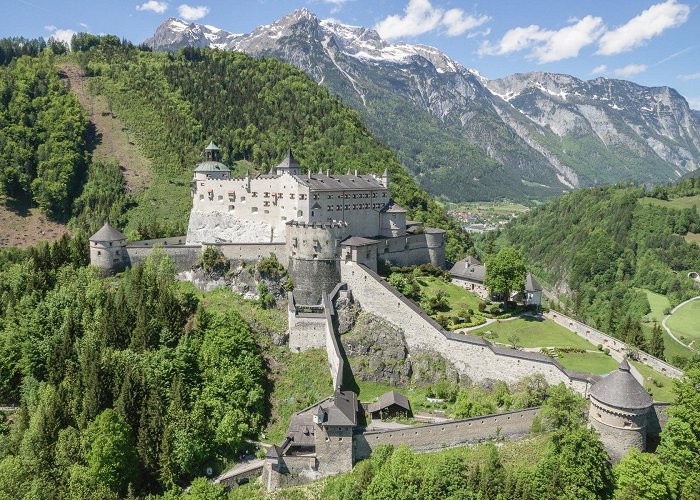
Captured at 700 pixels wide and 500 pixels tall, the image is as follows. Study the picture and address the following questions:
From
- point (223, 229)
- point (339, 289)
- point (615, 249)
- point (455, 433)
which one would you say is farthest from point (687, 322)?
point (223, 229)

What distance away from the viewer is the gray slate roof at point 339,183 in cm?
6359

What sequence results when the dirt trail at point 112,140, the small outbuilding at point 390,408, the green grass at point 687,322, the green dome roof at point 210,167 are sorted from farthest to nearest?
the dirt trail at point 112,140, the green grass at point 687,322, the green dome roof at point 210,167, the small outbuilding at point 390,408

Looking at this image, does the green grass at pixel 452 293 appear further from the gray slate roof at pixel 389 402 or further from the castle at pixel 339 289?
the gray slate roof at pixel 389 402

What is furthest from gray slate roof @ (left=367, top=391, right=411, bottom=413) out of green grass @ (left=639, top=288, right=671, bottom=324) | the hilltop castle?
green grass @ (left=639, top=288, right=671, bottom=324)

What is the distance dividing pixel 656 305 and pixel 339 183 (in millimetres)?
81746

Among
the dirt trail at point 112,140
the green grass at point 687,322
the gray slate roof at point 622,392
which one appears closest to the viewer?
the gray slate roof at point 622,392

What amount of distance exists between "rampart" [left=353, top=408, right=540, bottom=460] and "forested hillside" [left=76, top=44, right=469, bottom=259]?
59.0 meters

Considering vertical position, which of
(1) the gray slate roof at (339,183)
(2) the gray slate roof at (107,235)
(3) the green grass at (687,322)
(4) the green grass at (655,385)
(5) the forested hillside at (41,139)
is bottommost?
(3) the green grass at (687,322)

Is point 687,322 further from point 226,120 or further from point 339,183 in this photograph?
point 226,120

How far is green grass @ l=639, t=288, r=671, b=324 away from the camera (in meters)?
104

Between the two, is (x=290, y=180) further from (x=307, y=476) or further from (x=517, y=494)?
(x=517, y=494)

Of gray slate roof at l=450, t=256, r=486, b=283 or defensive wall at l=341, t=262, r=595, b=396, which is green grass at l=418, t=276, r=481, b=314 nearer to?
gray slate roof at l=450, t=256, r=486, b=283

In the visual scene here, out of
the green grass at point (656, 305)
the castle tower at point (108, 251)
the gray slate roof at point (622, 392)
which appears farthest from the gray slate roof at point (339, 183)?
the green grass at point (656, 305)

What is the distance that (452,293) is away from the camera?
6369 cm
